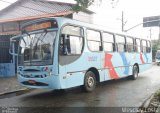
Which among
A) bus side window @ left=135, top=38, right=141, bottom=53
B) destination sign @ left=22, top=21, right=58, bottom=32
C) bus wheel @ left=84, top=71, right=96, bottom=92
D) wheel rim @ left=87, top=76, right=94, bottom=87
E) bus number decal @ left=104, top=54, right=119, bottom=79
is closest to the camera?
destination sign @ left=22, top=21, right=58, bottom=32

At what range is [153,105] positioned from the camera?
7188 mm

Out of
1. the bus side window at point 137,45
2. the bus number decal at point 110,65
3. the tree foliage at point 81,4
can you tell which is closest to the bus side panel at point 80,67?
the bus number decal at point 110,65

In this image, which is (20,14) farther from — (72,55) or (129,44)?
(72,55)

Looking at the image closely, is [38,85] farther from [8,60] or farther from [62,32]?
[8,60]

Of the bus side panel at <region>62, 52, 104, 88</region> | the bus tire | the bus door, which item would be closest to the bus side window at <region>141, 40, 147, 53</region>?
the bus tire

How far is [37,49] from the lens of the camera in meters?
8.91

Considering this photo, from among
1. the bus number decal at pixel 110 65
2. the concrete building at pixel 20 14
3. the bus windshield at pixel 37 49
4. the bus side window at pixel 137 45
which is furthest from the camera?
the concrete building at pixel 20 14

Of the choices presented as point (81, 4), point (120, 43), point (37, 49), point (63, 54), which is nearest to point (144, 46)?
point (120, 43)

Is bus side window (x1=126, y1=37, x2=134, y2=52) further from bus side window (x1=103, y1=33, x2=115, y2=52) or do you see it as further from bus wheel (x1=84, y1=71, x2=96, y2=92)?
bus wheel (x1=84, y1=71, x2=96, y2=92)

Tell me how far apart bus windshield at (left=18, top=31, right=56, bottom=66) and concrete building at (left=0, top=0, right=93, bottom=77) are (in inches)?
291

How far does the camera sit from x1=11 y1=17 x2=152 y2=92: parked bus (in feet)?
27.9

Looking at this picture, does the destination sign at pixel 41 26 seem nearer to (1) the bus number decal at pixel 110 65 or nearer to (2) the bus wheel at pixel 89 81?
(2) the bus wheel at pixel 89 81

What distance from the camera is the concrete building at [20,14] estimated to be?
55.8ft

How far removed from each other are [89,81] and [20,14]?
62.4 feet
